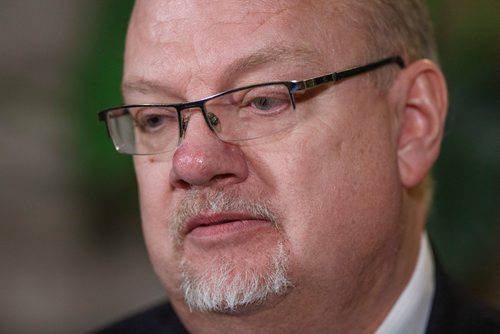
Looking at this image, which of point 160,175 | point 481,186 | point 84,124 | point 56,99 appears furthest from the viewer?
point 56,99

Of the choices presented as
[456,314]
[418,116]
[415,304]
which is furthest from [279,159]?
[456,314]

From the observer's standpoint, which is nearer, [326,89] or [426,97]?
[326,89]

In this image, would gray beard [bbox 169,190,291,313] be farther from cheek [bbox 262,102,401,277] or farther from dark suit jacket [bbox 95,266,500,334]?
dark suit jacket [bbox 95,266,500,334]

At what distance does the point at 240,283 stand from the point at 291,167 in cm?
32

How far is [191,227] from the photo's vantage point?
204 centimetres

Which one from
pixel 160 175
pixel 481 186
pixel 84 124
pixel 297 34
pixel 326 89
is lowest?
pixel 481 186

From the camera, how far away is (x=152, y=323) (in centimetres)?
286

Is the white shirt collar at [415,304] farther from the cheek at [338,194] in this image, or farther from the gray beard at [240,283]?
the gray beard at [240,283]

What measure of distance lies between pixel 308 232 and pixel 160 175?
47 centimetres

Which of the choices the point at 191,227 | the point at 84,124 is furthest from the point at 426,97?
the point at 84,124

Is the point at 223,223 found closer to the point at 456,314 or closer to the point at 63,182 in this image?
the point at 456,314

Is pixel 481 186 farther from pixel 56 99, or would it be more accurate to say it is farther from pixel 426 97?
pixel 56 99

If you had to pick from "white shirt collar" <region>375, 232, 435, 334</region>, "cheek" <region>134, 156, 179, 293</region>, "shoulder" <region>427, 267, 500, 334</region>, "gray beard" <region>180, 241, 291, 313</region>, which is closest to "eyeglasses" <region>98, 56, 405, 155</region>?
"cheek" <region>134, 156, 179, 293</region>

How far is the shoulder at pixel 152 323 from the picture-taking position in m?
2.80
